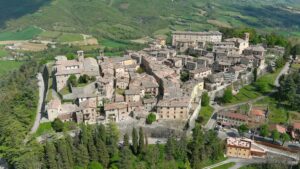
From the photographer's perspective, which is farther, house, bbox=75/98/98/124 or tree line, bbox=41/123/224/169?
house, bbox=75/98/98/124

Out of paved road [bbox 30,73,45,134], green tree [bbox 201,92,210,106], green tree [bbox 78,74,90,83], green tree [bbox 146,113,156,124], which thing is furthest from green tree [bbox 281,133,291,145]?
paved road [bbox 30,73,45,134]

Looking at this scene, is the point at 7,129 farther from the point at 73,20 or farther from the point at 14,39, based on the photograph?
the point at 73,20

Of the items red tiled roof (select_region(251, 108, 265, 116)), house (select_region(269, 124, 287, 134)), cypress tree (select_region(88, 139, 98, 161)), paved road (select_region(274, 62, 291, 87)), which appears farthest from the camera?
paved road (select_region(274, 62, 291, 87))

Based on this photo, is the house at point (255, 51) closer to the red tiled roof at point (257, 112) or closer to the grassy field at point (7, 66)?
the red tiled roof at point (257, 112)

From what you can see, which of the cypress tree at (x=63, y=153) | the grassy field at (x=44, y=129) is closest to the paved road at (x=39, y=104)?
the grassy field at (x=44, y=129)

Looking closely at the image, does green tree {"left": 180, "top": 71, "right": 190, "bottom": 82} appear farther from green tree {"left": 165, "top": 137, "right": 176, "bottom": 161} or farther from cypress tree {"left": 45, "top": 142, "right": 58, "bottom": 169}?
cypress tree {"left": 45, "top": 142, "right": 58, "bottom": 169}

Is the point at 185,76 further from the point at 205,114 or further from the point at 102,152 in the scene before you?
the point at 102,152

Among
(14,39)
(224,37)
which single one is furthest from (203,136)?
(14,39)
